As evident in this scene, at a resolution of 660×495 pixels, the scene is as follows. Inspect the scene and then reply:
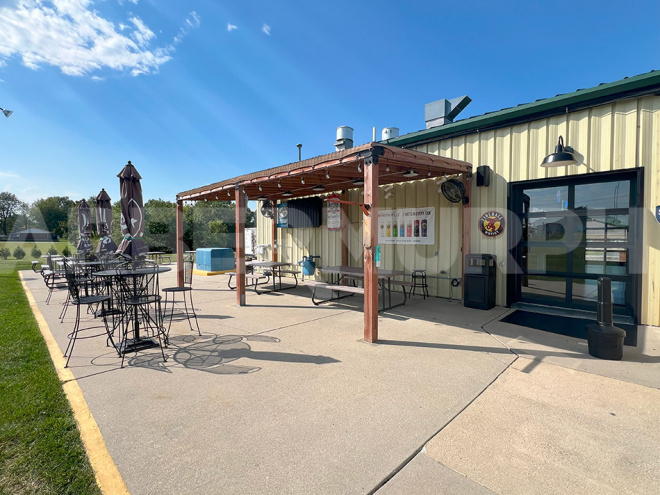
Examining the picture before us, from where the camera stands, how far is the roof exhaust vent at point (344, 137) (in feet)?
33.6

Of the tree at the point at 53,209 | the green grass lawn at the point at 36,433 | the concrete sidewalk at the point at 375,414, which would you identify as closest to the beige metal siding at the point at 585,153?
the concrete sidewalk at the point at 375,414

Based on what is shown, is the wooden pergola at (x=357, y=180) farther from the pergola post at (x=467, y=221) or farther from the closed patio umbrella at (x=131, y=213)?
the closed patio umbrella at (x=131, y=213)

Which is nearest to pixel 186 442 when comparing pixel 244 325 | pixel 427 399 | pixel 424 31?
pixel 427 399

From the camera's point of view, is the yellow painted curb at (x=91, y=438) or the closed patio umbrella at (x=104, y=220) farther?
the closed patio umbrella at (x=104, y=220)

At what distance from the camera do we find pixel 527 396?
113 inches

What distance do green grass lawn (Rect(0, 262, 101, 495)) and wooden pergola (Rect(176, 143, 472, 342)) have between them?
3.22 meters

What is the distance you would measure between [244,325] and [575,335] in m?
4.97

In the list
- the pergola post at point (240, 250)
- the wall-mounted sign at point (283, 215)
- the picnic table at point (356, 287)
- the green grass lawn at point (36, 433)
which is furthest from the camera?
the wall-mounted sign at point (283, 215)

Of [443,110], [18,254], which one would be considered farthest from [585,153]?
[18,254]

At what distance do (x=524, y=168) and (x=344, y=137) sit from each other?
565 cm

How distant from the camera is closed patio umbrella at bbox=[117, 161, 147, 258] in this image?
17.6ft

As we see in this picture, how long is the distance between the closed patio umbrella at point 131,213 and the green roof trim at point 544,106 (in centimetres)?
592

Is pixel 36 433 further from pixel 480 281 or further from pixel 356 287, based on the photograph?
pixel 480 281

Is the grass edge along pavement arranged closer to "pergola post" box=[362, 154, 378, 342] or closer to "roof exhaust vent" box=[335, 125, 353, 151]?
"pergola post" box=[362, 154, 378, 342]
